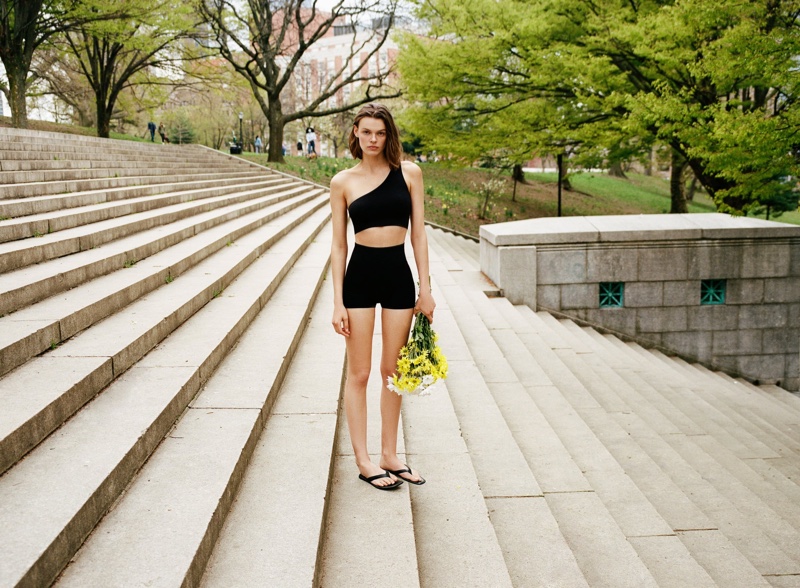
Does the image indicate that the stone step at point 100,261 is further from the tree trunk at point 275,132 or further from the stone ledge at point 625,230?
the tree trunk at point 275,132

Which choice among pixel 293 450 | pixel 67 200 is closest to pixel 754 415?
pixel 293 450

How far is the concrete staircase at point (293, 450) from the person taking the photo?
2520 millimetres

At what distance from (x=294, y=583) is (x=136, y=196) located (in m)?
8.18

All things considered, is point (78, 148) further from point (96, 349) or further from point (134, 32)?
point (134, 32)

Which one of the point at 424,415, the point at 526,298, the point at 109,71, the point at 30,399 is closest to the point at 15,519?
the point at 30,399

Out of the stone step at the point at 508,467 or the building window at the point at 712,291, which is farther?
the building window at the point at 712,291

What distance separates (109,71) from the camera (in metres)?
26.0

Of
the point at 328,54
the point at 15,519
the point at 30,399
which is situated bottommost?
the point at 15,519

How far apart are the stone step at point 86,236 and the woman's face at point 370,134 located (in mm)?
3131

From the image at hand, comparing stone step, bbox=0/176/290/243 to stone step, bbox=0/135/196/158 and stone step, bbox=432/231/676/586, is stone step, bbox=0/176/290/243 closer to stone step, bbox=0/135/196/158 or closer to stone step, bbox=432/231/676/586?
stone step, bbox=0/135/196/158

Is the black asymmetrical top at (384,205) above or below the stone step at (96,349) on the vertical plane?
above

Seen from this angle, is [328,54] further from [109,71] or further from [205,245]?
[205,245]

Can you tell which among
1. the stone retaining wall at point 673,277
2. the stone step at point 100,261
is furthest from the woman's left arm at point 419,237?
the stone retaining wall at point 673,277

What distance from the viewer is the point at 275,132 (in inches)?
1032
